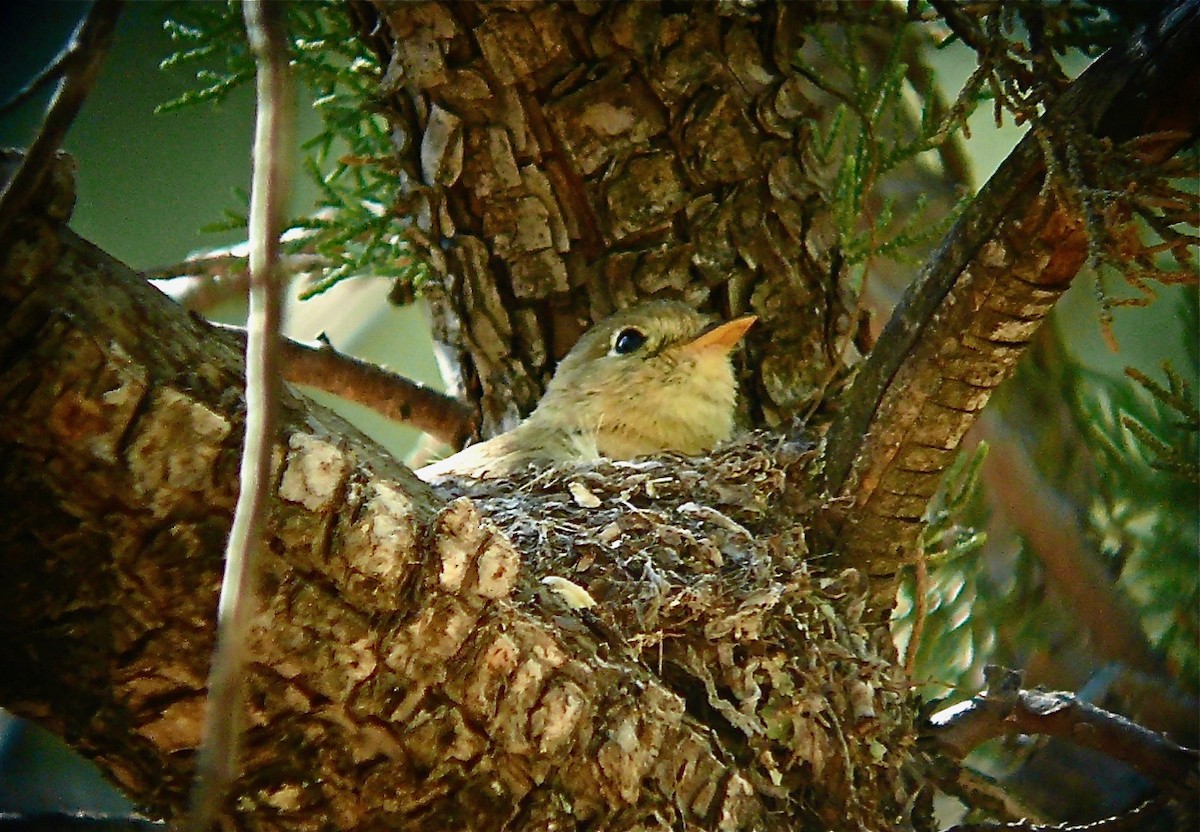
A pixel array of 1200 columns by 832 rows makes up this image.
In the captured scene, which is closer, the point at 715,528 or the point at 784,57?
the point at 715,528

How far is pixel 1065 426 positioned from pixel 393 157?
2556 millimetres

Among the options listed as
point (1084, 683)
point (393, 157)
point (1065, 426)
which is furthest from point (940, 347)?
point (1065, 426)

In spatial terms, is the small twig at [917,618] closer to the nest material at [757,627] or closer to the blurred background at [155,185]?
the nest material at [757,627]

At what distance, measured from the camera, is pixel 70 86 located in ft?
2.93

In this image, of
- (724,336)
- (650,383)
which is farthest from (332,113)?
(724,336)

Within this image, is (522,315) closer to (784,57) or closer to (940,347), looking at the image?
(784,57)

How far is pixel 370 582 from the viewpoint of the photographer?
1.43m

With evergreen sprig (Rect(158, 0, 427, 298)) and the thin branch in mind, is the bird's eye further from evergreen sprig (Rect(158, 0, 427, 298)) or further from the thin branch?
the thin branch

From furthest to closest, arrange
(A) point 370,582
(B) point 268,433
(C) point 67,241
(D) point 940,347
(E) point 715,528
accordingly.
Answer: (E) point 715,528 < (D) point 940,347 < (A) point 370,582 < (C) point 67,241 < (B) point 268,433

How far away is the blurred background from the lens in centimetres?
203

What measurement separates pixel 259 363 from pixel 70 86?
0.83ft

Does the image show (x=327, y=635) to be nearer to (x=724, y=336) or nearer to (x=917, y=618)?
(x=917, y=618)

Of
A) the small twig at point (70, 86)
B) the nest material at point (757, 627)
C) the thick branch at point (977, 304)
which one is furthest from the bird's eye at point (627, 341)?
the small twig at point (70, 86)

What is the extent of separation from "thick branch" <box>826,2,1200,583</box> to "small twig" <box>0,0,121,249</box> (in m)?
1.41
